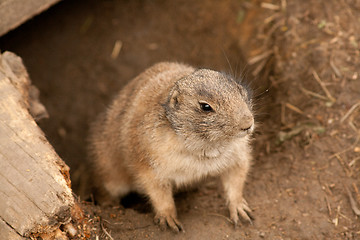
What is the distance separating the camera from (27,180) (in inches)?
152

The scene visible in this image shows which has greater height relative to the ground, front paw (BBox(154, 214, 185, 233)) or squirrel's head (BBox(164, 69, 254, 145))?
squirrel's head (BBox(164, 69, 254, 145))

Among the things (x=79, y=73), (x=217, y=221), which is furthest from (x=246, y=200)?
(x=79, y=73)

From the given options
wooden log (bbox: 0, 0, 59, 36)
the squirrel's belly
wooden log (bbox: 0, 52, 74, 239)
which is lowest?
the squirrel's belly

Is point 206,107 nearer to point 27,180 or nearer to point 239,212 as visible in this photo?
point 239,212

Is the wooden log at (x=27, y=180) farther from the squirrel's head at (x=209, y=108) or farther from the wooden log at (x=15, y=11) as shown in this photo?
the wooden log at (x=15, y=11)

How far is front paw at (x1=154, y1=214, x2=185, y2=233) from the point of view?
491 cm

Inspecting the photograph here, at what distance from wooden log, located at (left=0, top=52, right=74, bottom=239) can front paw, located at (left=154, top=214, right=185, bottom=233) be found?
1.46m

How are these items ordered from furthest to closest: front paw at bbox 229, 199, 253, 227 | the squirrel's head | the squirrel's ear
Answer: front paw at bbox 229, 199, 253, 227 → the squirrel's ear → the squirrel's head

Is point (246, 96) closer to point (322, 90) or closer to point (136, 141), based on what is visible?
point (136, 141)

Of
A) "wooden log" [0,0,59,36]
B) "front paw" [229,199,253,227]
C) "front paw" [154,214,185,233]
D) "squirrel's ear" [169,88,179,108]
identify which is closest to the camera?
"squirrel's ear" [169,88,179,108]

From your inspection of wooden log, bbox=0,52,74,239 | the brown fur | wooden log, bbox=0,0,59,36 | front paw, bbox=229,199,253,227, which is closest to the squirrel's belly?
the brown fur

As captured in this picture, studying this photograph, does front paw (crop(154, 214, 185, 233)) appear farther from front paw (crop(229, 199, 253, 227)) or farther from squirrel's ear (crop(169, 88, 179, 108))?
squirrel's ear (crop(169, 88, 179, 108))

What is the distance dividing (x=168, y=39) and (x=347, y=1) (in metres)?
3.83

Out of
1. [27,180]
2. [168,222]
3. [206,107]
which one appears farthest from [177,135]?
[27,180]
